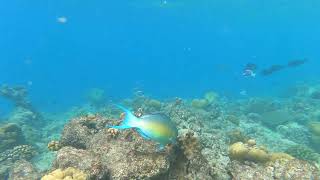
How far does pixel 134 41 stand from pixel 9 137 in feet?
528

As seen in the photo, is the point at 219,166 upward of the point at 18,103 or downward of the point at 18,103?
downward

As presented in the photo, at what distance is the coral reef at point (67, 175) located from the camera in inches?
219

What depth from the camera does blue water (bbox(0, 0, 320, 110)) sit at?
188 ft

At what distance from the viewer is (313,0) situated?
6203 cm

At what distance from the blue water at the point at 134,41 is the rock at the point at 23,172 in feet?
29.6

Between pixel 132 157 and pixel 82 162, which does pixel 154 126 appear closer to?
pixel 132 157

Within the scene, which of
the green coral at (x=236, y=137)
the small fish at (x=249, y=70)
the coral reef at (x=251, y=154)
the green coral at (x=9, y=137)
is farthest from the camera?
the small fish at (x=249, y=70)

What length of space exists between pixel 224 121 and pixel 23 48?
187022 mm

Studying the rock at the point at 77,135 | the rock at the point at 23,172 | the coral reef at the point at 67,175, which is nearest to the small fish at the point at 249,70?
the rock at the point at 77,135

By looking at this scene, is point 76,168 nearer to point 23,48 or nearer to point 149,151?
point 149,151

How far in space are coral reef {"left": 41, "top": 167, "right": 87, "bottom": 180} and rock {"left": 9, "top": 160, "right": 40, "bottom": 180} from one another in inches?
113

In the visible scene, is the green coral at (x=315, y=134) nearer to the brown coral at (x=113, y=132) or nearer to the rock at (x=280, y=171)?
the rock at (x=280, y=171)

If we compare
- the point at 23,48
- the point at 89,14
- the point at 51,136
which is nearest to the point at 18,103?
the point at 51,136

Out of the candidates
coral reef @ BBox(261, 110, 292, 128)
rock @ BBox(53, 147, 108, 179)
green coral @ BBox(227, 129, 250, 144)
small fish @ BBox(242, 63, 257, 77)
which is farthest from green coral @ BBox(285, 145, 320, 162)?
rock @ BBox(53, 147, 108, 179)
